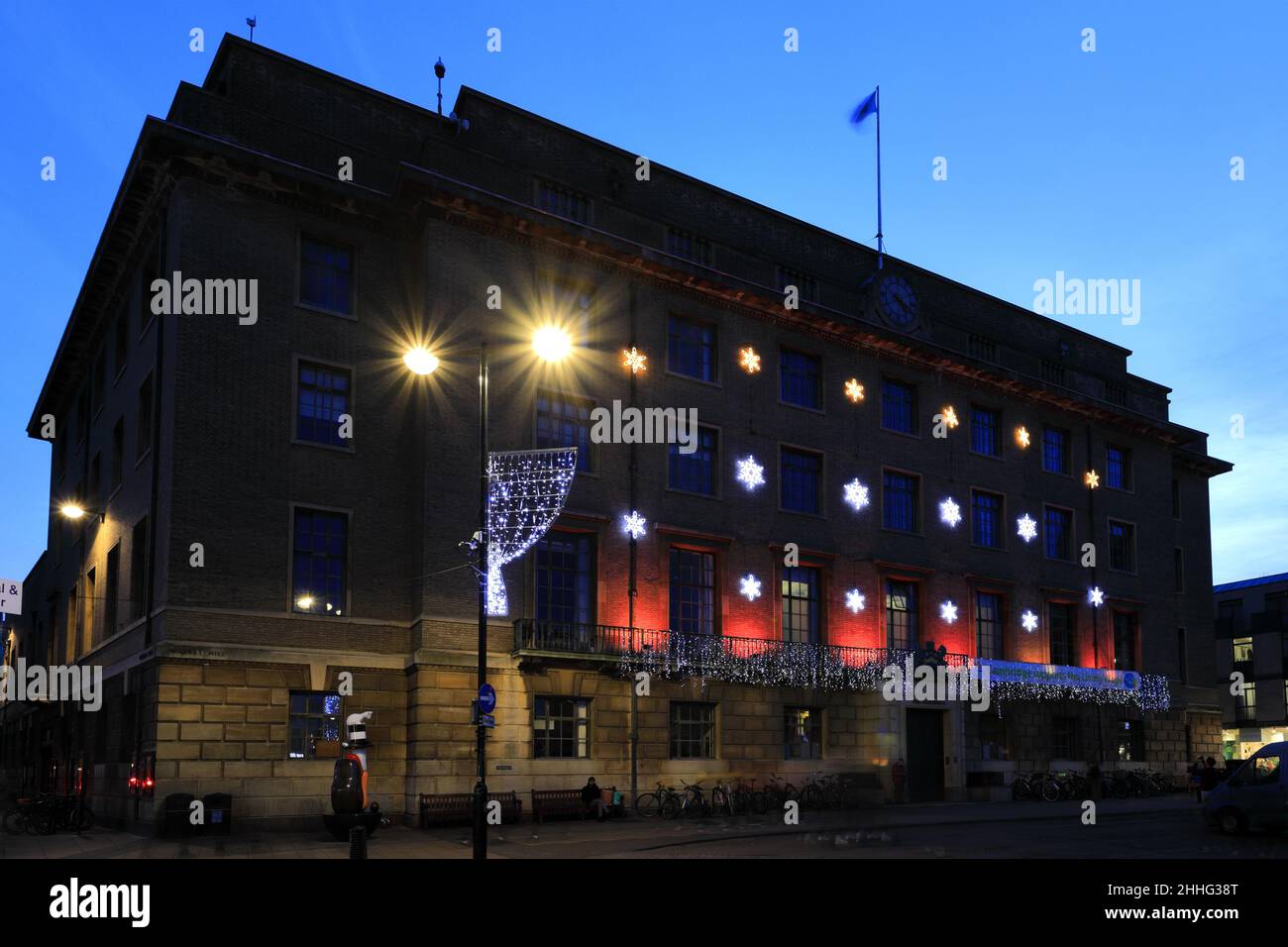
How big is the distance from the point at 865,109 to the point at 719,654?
2267 centimetres

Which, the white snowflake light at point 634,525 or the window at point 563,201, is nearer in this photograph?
the white snowflake light at point 634,525

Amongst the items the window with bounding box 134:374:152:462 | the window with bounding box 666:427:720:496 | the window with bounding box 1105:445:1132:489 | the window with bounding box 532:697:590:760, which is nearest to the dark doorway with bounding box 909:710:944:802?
the window with bounding box 666:427:720:496

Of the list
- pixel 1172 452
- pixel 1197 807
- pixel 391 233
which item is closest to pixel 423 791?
pixel 391 233

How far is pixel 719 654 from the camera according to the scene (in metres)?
35.4

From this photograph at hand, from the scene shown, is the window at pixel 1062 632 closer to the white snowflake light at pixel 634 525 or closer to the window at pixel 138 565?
the white snowflake light at pixel 634 525

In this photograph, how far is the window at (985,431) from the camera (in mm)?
46281

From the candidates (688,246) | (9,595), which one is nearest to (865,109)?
(688,246)

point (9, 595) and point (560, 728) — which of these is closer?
point (9, 595)

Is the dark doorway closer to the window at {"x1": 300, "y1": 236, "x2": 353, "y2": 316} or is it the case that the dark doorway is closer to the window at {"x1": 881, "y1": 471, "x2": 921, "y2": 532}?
the window at {"x1": 881, "y1": 471, "x2": 921, "y2": 532}

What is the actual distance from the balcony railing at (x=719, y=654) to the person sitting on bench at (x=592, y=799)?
3517mm

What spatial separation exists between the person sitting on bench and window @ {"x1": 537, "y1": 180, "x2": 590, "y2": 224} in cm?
1693

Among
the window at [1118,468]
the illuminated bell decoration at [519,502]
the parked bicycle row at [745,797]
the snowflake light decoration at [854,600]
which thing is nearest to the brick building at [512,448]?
the snowflake light decoration at [854,600]

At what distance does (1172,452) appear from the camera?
183 feet

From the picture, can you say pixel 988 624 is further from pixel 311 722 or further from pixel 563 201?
pixel 311 722
